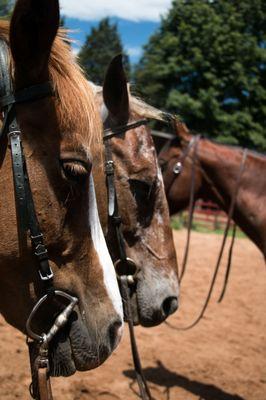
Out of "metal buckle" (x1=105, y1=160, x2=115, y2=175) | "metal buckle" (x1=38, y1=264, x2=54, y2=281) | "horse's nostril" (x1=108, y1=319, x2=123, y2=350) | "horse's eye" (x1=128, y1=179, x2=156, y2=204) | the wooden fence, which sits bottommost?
the wooden fence

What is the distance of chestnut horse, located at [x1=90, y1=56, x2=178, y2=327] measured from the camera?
265cm

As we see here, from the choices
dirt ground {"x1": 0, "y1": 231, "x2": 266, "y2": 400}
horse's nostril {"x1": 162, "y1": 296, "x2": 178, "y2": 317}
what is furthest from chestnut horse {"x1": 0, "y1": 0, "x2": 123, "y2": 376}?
dirt ground {"x1": 0, "y1": 231, "x2": 266, "y2": 400}

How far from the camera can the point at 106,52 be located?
162ft

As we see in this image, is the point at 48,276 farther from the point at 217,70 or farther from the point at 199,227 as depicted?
the point at 217,70

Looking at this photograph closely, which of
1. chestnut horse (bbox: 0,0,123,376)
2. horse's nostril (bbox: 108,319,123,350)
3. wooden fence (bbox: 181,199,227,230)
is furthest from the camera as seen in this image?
wooden fence (bbox: 181,199,227,230)

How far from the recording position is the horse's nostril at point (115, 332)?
154 centimetres

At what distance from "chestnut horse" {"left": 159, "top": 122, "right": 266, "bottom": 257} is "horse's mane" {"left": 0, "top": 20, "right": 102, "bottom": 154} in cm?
230

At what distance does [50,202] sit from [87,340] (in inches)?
21.0

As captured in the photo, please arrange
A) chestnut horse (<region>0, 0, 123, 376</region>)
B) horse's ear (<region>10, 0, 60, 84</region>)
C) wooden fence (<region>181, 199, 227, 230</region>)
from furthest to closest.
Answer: wooden fence (<region>181, 199, 227, 230</region>), chestnut horse (<region>0, 0, 123, 376</region>), horse's ear (<region>10, 0, 60, 84</region>)

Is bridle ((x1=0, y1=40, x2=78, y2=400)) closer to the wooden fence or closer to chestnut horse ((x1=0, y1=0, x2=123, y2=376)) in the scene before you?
chestnut horse ((x1=0, y1=0, x2=123, y2=376))

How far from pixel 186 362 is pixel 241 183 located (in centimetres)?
205

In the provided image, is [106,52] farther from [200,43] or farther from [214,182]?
[214,182]

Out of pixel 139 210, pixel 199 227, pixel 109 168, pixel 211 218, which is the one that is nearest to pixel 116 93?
pixel 109 168

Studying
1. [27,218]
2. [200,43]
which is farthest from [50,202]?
[200,43]
